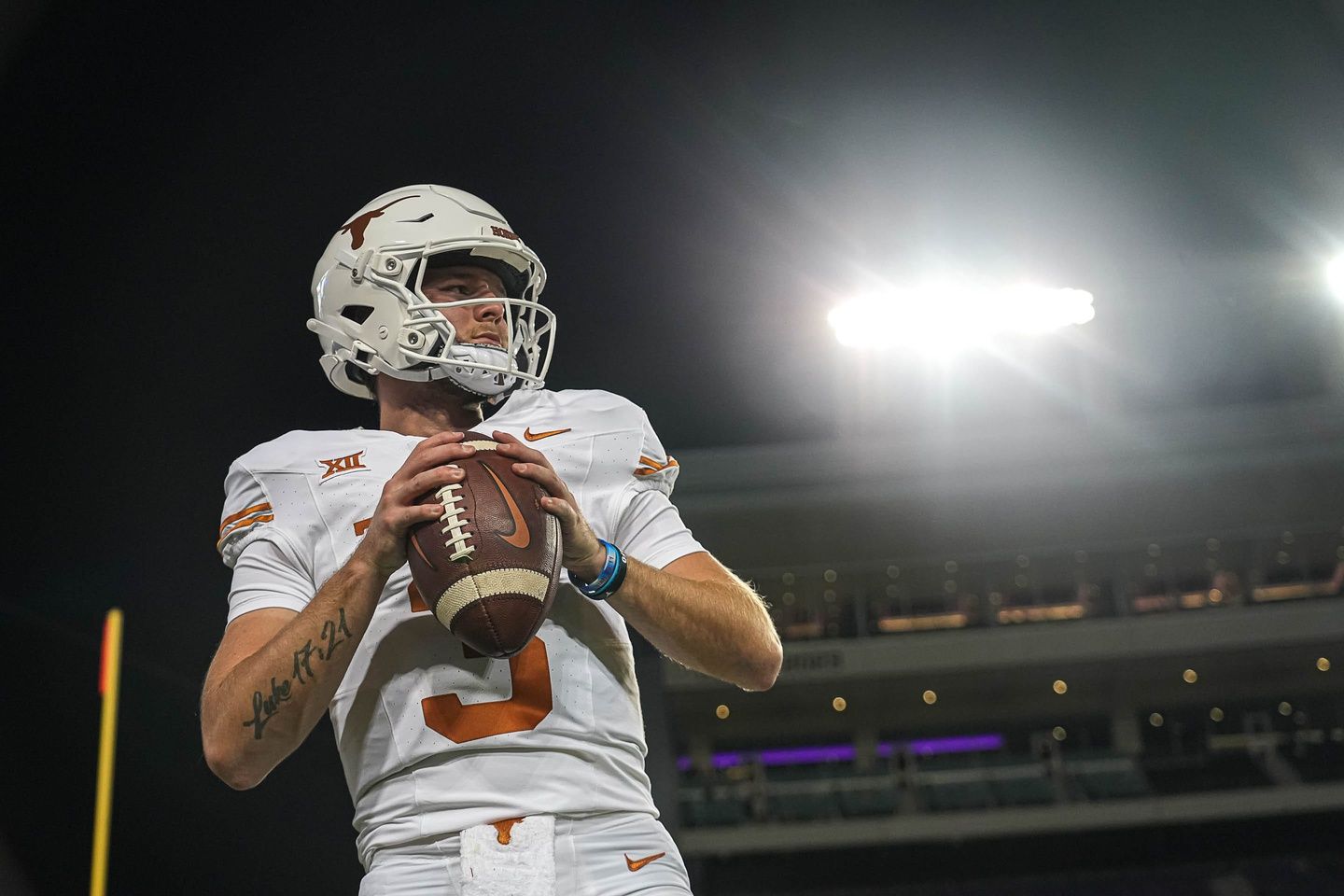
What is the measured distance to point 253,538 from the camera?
1.67 meters

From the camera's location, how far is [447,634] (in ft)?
5.09

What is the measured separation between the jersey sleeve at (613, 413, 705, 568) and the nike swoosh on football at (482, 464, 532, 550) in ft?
1.01

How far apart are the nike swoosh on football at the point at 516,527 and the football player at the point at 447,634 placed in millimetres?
45

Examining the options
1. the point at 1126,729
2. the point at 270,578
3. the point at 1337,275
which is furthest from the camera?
the point at 1126,729

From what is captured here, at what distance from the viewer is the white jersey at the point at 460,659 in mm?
1464

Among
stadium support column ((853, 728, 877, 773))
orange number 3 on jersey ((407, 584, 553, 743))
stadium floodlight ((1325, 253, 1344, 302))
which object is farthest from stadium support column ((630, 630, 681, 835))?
orange number 3 on jersey ((407, 584, 553, 743))

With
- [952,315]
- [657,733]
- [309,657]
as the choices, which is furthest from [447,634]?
[657,733]

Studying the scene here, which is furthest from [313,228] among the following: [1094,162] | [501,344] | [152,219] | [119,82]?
[1094,162]

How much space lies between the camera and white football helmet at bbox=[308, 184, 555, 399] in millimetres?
1788

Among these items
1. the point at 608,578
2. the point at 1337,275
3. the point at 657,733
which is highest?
the point at 1337,275

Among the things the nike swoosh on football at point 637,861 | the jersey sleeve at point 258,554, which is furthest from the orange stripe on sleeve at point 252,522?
the nike swoosh on football at point 637,861

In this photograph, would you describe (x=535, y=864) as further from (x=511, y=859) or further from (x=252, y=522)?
(x=252, y=522)

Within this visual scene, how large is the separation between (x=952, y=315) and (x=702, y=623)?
23.1 ft

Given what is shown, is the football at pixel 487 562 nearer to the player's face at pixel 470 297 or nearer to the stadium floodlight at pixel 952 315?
the player's face at pixel 470 297
